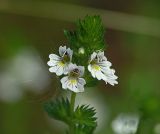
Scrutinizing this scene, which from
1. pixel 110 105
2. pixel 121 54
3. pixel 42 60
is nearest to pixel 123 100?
pixel 110 105

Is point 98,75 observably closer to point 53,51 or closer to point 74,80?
point 74,80

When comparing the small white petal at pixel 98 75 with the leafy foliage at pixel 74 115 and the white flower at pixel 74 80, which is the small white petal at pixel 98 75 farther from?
the leafy foliage at pixel 74 115

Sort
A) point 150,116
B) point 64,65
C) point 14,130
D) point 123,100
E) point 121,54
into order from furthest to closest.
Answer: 1. point 121,54
2. point 123,100
3. point 14,130
4. point 150,116
5. point 64,65

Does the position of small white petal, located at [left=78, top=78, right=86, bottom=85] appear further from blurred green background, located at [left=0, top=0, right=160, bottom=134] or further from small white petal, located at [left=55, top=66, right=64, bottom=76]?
blurred green background, located at [left=0, top=0, right=160, bottom=134]

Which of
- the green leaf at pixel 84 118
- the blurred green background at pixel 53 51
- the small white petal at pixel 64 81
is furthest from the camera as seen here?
the blurred green background at pixel 53 51

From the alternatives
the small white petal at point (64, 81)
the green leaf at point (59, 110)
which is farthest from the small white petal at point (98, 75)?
the green leaf at point (59, 110)

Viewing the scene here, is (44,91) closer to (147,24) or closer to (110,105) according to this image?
(110,105)

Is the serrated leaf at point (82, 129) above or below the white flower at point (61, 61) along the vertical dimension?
below
